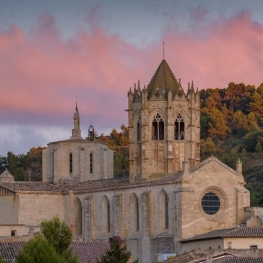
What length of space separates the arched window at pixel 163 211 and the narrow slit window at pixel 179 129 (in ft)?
22.7

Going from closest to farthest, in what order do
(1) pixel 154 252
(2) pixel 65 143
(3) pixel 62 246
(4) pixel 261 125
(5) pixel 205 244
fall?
1. (3) pixel 62 246
2. (5) pixel 205 244
3. (1) pixel 154 252
4. (2) pixel 65 143
5. (4) pixel 261 125

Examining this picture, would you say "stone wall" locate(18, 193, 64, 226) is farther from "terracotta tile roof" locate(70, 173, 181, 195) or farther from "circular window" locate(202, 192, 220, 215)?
"circular window" locate(202, 192, 220, 215)

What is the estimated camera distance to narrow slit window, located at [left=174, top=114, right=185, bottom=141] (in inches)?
4614

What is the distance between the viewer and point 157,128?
384 ft

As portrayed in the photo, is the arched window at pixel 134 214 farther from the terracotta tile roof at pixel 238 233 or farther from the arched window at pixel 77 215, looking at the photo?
the terracotta tile roof at pixel 238 233

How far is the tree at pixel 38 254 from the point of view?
7938cm

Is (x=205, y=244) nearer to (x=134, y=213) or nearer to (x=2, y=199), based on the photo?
(x=134, y=213)

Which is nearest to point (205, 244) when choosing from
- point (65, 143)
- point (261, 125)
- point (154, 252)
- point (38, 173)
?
point (154, 252)

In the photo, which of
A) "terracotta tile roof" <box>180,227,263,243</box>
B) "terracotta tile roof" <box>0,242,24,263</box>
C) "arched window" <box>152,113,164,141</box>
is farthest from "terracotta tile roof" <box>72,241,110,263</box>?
"arched window" <box>152,113,164,141</box>

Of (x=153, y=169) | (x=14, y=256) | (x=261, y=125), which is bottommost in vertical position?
(x=14, y=256)

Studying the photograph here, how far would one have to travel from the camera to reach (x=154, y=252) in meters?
110

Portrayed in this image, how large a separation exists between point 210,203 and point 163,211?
3.55 metres

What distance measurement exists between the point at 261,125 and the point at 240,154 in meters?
27.1

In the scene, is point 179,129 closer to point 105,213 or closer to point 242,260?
point 105,213
